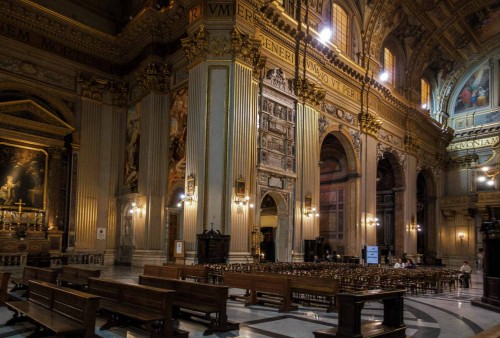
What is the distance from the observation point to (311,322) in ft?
23.9

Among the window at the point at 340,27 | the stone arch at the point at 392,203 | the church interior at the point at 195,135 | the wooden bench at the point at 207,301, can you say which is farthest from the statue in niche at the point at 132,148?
the stone arch at the point at 392,203

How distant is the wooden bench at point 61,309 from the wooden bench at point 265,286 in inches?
160

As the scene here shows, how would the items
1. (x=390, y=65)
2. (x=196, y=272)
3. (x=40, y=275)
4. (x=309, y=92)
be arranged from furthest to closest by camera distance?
1. (x=390, y=65)
2. (x=309, y=92)
3. (x=196, y=272)
4. (x=40, y=275)

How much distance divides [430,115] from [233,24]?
23.0m

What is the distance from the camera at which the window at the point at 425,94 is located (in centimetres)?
→ 3416

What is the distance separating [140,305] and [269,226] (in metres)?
15.9

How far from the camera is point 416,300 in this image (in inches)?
440

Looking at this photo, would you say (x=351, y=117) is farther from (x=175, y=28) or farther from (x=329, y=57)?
(x=175, y=28)

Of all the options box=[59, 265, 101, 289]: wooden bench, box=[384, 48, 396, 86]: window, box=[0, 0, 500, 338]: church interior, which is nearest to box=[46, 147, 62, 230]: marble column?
box=[0, 0, 500, 338]: church interior

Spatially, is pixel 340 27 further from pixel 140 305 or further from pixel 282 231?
pixel 140 305

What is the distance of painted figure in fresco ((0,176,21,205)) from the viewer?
17547 mm

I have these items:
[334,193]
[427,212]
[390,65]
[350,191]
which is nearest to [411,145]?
[390,65]

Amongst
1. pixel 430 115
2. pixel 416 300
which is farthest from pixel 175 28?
pixel 430 115

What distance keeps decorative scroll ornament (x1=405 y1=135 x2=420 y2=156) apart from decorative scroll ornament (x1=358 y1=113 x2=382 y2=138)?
201 inches
